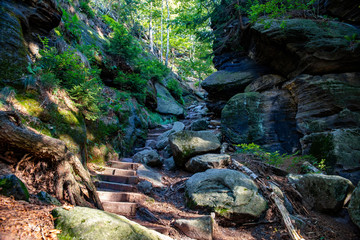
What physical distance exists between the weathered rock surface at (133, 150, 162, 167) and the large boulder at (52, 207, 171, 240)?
16.5 feet

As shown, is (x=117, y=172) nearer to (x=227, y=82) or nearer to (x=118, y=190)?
(x=118, y=190)

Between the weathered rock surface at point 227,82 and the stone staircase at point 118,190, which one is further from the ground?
the weathered rock surface at point 227,82

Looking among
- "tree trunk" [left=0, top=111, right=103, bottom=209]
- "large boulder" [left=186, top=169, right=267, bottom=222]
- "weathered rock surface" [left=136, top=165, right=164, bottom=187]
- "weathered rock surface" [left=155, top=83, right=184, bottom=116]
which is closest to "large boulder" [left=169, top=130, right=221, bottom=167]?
"weathered rock surface" [left=136, top=165, right=164, bottom=187]

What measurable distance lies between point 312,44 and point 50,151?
11147mm

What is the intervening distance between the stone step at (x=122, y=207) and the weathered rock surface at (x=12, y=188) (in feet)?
6.96

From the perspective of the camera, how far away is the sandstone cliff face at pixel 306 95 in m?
7.05

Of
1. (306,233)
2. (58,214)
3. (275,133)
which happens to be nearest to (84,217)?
(58,214)

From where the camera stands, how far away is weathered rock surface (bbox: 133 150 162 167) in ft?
→ 23.9

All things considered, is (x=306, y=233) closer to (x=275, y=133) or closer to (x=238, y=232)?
(x=238, y=232)

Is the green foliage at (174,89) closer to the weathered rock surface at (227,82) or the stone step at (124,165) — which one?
the weathered rock surface at (227,82)

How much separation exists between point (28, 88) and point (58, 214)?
153 inches

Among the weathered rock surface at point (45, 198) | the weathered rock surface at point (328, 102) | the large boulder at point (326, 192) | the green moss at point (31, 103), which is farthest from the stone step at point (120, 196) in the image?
the weathered rock surface at point (328, 102)

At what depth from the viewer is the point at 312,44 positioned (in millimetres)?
8500

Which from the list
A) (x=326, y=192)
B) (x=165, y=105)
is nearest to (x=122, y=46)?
(x=165, y=105)
